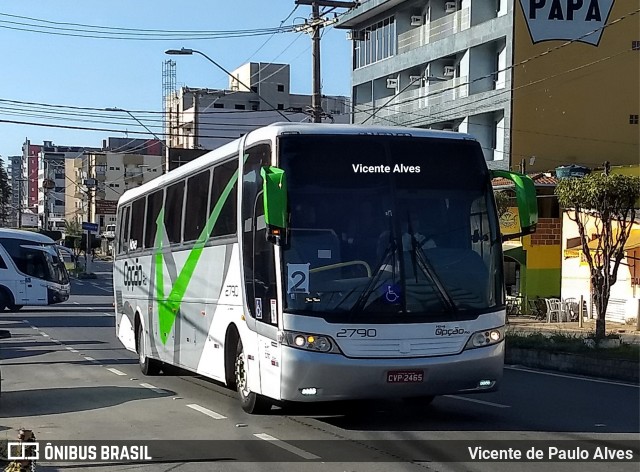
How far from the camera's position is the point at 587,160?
42.8m

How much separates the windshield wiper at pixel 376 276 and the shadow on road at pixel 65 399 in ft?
14.9

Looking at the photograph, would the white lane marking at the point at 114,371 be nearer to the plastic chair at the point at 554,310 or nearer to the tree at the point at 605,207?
the tree at the point at 605,207

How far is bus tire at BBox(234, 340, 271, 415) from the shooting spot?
11.2 metres

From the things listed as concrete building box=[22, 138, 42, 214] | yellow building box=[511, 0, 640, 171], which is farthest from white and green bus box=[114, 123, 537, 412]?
concrete building box=[22, 138, 42, 214]

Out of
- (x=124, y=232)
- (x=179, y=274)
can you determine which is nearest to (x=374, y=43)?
(x=124, y=232)

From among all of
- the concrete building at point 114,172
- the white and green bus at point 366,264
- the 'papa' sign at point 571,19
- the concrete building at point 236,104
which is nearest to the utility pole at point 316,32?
the 'papa' sign at point 571,19

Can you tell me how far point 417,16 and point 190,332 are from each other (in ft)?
122

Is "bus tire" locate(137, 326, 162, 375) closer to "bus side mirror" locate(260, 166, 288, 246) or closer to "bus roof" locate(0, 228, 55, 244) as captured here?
"bus side mirror" locate(260, 166, 288, 246)

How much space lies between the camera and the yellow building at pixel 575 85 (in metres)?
41.4

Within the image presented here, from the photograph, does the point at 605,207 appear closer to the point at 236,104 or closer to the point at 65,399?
the point at 65,399

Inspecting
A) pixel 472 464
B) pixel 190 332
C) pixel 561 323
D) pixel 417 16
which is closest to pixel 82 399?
pixel 190 332

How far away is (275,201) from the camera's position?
965 cm

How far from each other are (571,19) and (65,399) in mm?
34967

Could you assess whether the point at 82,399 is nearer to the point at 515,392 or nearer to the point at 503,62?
the point at 515,392
